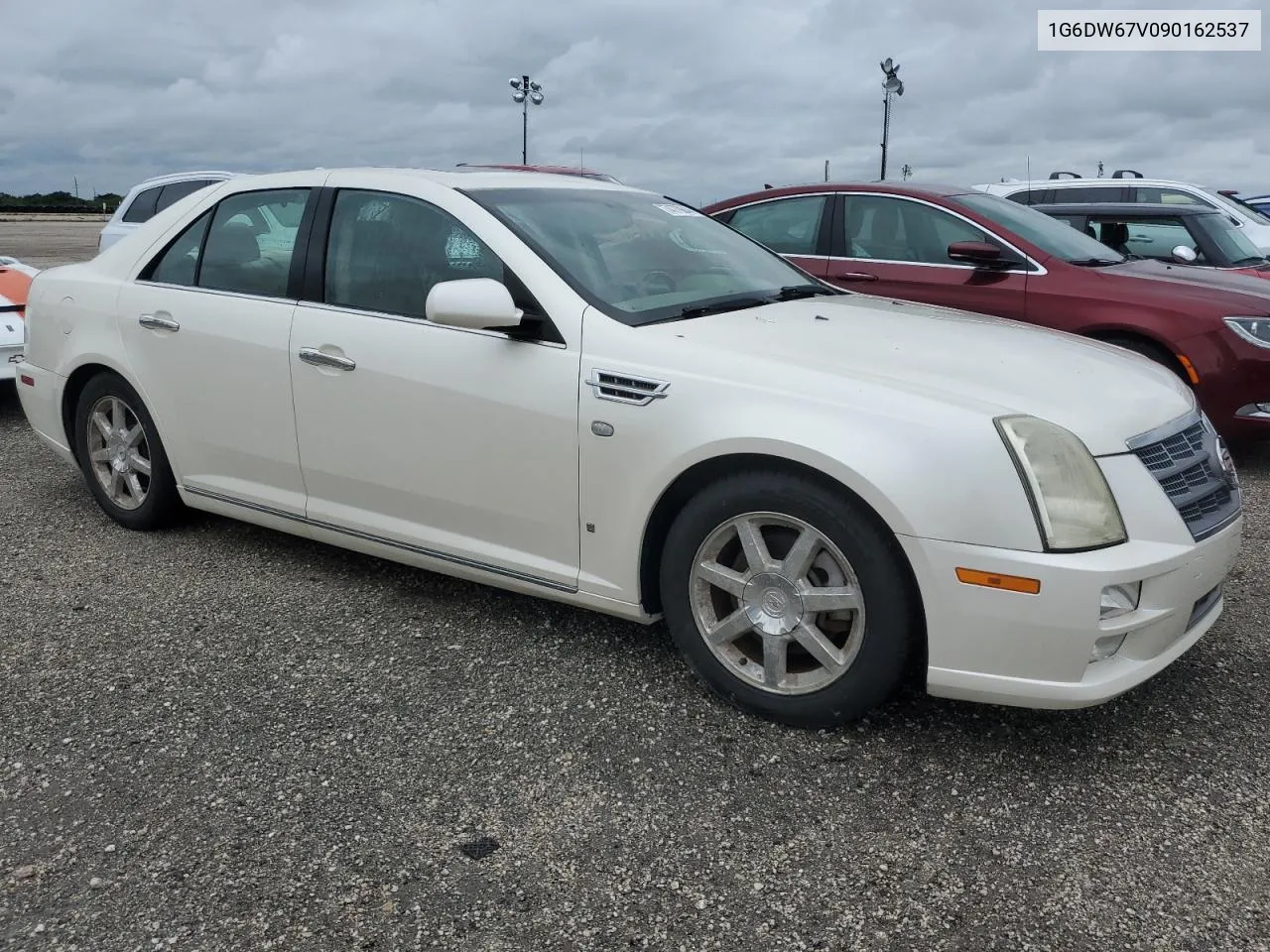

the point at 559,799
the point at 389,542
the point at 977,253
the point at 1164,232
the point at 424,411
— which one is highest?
the point at 1164,232

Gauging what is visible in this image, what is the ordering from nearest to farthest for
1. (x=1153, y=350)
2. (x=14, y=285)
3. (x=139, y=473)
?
1. (x=139, y=473)
2. (x=1153, y=350)
3. (x=14, y=285)

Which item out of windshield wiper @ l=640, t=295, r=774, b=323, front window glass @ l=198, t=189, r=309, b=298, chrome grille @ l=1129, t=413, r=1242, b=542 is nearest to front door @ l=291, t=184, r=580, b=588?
front window glass @ l=198, t=189, r=309, b=298

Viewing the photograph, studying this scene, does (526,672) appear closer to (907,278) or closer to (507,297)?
(507,297)

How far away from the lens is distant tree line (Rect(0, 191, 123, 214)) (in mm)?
68438

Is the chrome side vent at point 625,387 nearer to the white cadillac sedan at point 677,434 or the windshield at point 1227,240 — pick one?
the white cadillac sedan at point 677,434

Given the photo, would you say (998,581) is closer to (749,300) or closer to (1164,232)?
(749,300)

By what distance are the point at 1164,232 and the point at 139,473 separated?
24.4 feet

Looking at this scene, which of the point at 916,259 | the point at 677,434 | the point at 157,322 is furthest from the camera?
the point at 916,259

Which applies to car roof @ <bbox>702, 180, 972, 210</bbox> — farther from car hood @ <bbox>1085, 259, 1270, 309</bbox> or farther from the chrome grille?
the chrome grille

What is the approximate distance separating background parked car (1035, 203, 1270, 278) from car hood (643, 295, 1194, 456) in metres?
5.49

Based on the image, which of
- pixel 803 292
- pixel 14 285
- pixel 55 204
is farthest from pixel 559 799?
pixel 55 204

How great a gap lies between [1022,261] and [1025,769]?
13.5 ft

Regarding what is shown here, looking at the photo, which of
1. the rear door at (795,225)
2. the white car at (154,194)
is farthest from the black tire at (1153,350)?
the white car at (154,194)

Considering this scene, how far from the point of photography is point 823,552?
2.99 m
